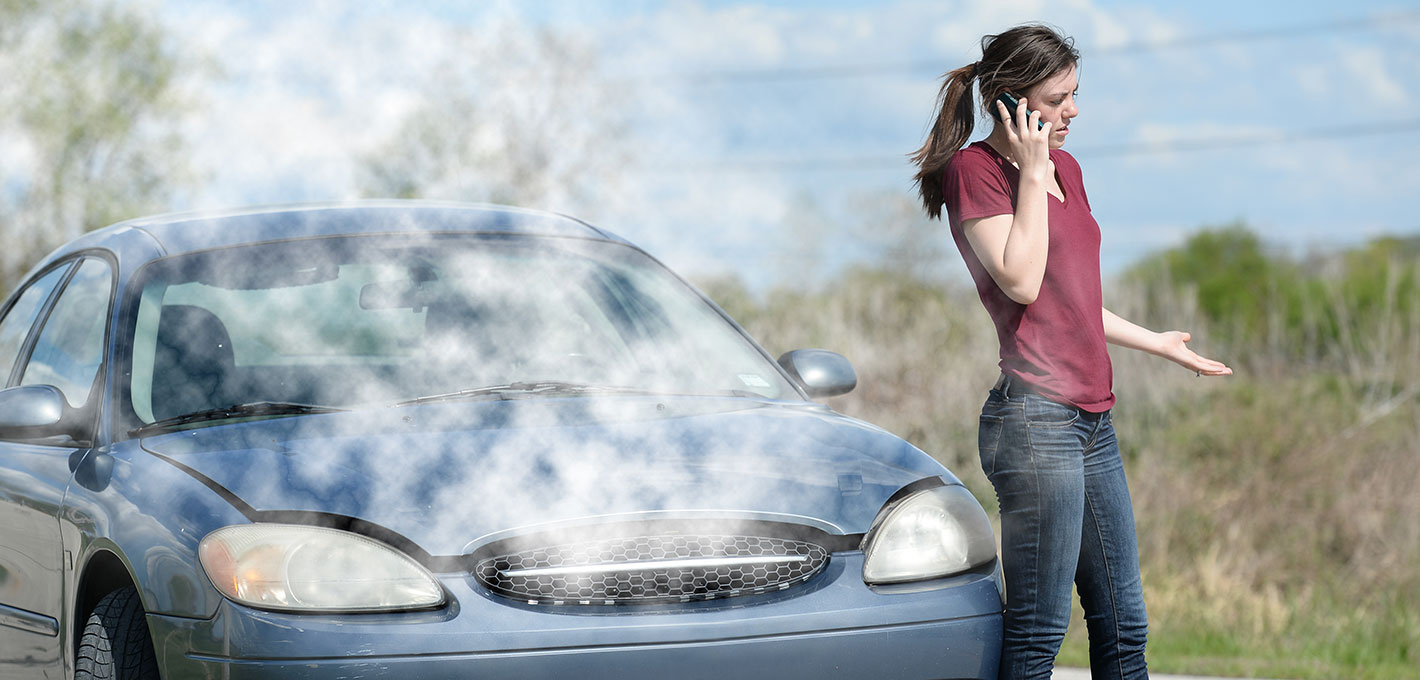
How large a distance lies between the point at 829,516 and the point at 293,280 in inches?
64.8

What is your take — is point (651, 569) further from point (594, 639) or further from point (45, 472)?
point (45, 472)

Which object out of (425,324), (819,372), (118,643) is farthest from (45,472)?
(819,372)

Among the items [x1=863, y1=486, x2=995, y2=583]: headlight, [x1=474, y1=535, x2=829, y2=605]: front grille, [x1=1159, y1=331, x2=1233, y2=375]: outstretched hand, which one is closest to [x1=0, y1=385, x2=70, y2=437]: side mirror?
[x1=474, y1=535, x2=829, y2=605]: front grille

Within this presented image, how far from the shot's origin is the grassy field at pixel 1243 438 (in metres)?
6.82

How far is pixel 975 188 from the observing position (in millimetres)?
2941

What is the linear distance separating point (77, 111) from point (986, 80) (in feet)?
81.7

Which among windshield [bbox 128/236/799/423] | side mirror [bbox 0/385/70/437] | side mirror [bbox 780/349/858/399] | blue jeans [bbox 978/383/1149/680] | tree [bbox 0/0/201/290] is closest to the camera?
blue jeans [bbox 978/383/1149/680]

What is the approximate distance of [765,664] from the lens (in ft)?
8.41

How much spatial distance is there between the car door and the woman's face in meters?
2.15

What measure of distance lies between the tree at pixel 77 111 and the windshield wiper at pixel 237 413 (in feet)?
66.5

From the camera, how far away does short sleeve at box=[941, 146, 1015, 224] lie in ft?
9.59

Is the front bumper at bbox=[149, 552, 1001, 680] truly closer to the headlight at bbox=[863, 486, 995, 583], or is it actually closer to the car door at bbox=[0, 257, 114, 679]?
the headlight at bbox=[863, 486, 995, 583]

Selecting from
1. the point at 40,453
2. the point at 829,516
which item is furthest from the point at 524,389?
the point at 40,453

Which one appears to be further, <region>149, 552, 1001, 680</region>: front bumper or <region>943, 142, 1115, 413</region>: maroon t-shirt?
<region>943, 142, 1115, 413</region>: maroon t-shirt
